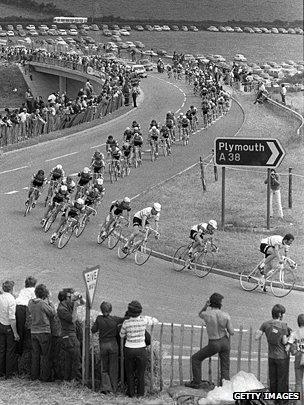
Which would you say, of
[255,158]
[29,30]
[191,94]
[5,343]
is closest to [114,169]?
[255,158]

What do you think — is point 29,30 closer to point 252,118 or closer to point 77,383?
point 252,118

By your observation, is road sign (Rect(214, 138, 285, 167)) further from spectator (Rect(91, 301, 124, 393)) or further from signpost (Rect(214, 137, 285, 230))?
spectator (Rect(91, 301, 124, 393))

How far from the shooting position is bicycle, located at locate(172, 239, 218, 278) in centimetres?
2180

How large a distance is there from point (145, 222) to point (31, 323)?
8771 mm

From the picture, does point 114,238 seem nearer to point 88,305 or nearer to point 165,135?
point 88,305

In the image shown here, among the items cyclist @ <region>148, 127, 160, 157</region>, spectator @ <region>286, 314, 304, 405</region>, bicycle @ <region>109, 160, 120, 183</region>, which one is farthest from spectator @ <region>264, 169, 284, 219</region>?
spectator @ <region>286, 314, 304, 405</region>

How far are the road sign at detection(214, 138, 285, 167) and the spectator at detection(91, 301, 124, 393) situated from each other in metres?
12.3

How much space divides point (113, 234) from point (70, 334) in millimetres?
10434

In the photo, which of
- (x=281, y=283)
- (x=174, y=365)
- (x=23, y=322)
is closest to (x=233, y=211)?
(x=281, y=283)

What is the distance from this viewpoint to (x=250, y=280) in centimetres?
2108

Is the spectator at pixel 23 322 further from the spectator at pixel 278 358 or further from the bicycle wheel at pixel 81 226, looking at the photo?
the bicycle wheel at pixel 81 226

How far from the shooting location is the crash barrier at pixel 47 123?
135 feet

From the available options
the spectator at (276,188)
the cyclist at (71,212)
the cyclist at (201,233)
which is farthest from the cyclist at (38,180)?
the cyclist at (201,233)

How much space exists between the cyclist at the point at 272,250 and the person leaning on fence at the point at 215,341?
6211 mm
